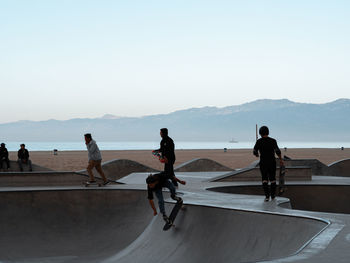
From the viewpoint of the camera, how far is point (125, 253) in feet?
31.2

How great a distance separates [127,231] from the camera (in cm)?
1112

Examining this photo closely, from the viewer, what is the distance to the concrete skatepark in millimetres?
6688

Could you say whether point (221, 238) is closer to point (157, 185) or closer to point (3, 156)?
point (157, 185)

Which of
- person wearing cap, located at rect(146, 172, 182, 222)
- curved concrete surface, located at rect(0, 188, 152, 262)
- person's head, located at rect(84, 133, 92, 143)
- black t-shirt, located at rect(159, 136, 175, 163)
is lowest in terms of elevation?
curved concrete surface, located at rect(0, 188, 152, 262)

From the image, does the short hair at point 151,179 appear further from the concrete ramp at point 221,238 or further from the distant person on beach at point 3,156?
the distant person on beach at point 3,156

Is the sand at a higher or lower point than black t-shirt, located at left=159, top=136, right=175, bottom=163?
lower

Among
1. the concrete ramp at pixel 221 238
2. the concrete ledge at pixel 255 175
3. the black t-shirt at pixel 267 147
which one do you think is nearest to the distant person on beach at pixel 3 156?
the concrete ledge at pixel 255 175

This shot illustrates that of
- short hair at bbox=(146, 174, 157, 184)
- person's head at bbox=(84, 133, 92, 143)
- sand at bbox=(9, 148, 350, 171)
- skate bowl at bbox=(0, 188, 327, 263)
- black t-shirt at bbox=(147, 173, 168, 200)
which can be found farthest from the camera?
sand at bbox=(9, 148, 350, 171)

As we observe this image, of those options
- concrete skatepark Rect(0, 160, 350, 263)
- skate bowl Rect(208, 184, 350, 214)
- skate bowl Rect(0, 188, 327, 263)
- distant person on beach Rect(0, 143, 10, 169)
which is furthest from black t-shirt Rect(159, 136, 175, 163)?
distant person on beach Rect(0, 143, 10, 169)

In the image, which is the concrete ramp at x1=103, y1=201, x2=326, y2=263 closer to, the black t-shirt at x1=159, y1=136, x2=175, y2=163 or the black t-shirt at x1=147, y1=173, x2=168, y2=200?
the black t-shirt at x1=147, y1=173, x2=168, y2=200

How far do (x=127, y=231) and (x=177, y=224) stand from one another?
257 centimetres

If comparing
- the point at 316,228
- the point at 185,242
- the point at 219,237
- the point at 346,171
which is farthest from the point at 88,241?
the point at 346,171

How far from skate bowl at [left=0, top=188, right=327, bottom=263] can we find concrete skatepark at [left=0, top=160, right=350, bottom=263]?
0.06 feet

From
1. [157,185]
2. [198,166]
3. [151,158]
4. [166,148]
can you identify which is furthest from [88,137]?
[151,158]
